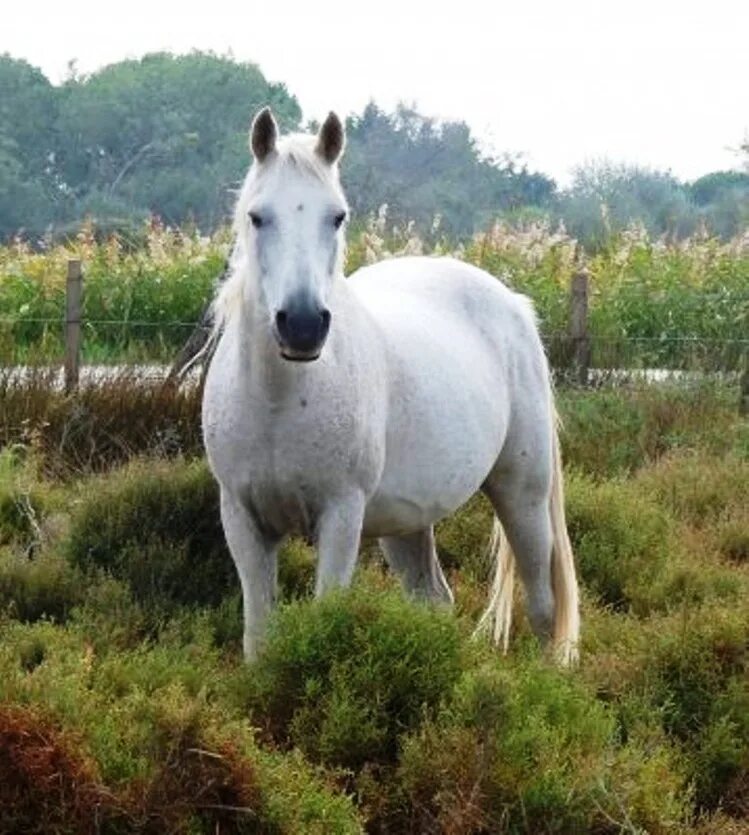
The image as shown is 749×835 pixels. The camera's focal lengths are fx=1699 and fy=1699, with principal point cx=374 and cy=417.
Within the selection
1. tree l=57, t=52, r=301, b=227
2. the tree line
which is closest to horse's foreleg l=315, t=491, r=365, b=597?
the tree line

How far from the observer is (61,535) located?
726cm

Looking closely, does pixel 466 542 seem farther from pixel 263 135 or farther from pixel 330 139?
pixel 263 135

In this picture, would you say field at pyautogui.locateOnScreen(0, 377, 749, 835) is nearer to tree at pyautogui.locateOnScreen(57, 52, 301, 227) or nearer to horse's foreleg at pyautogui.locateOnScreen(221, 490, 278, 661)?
horse's foreleg at pyautogui.locateOnScreen(221, 490, 278, 661)

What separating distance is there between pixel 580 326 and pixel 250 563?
852 centimetres

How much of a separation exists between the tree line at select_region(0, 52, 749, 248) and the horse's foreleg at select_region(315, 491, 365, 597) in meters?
43.8

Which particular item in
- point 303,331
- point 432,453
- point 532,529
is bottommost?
point 532,529

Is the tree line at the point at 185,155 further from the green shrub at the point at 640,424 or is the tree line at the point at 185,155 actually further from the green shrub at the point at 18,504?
the green shrub at the point at 18,504

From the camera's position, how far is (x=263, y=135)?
5.14 meters

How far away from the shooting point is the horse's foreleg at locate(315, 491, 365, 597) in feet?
17.1

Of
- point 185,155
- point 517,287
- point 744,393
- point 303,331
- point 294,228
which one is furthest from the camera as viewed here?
point 185,155

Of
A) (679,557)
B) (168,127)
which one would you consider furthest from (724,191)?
(679,557)

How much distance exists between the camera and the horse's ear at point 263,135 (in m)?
5.12

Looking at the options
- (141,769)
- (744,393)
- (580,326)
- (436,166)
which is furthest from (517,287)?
(436,166)

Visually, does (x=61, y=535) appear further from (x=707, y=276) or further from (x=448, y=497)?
(x=707, y=276)
